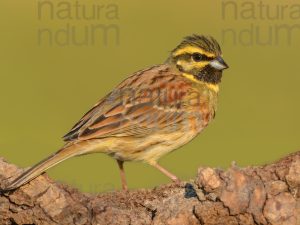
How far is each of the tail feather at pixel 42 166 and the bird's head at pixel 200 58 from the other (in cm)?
236

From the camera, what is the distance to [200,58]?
35.7 feet

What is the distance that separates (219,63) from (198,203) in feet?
12.4

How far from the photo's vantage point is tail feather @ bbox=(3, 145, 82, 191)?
283 inches

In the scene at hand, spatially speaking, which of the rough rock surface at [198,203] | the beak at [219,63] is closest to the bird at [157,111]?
the beak at [219,63]

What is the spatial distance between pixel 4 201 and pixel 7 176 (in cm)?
26

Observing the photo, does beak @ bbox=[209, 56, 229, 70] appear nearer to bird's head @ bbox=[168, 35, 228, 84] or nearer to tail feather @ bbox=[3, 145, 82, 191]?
bird's head @ bbox=[168, 35, 228, 84]

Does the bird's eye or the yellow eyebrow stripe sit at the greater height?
the yellow eyebrow stripe

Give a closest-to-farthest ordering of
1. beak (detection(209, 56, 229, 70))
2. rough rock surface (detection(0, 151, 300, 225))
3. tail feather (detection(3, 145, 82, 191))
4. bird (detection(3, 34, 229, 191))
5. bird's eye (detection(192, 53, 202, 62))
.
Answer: rough rock surface (detection(0, 151, 300, 225))
tail feather (detection(3, 145, 82, 191))
bird (detection(3, 34, 229, 191))
beak (detection(209, 56, 229, 70))
bird's eye (detection(192, 53, 202, 62))

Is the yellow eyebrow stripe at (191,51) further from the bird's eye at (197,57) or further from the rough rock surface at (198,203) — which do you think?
the rough rock surface at (198,203)

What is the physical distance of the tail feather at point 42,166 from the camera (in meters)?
7.19

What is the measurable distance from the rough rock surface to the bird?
1802 millimetres

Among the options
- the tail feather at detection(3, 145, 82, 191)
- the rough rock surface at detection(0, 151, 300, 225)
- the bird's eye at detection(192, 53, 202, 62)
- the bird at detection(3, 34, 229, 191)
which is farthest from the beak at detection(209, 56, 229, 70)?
the rough rock surface at detection(0, 151, 300, 225)

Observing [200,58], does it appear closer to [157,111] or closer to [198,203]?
[157,111]

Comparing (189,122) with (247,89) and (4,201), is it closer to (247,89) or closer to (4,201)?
(4,201)
